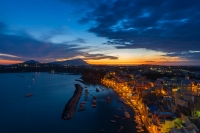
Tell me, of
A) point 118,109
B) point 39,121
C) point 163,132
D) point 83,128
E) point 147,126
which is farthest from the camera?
point 118,109

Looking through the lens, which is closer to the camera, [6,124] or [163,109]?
[163,109]

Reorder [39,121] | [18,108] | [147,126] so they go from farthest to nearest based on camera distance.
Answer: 1. [18,108]
2. [39,121]
3. [147,126]

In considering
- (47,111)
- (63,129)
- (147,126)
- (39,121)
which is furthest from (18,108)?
(147,126)

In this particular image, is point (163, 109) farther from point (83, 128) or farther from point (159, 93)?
point (159, 93)

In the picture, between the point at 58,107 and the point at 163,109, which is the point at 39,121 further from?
the point at 163,109

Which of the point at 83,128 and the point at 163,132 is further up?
the point at 163,132

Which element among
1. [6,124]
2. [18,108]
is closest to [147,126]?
[6,124]

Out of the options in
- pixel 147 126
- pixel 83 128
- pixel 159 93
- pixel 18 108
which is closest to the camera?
pixel 147 126

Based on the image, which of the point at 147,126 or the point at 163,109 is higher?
the point at 163,109

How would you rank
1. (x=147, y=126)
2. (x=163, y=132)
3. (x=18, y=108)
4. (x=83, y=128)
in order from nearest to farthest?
(x=163, y=132) < (x=147, y=126) < (x=83, y=128) < (x=18, y=108)
